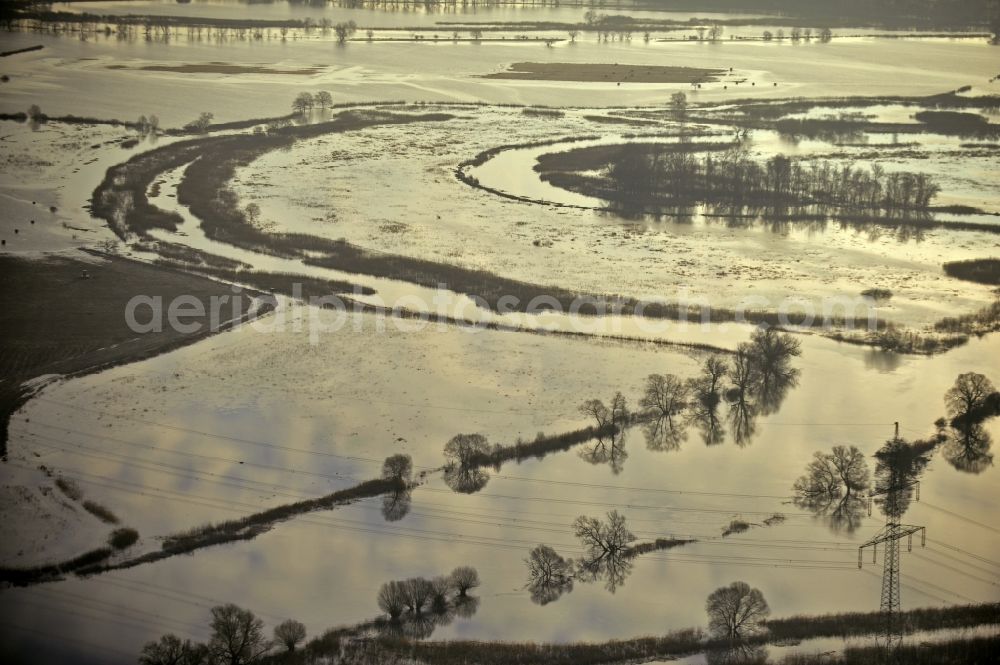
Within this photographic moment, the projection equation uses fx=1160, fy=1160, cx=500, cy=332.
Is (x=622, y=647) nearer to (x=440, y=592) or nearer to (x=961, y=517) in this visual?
(x=440, y=592)

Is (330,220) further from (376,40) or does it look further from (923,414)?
(376,40)

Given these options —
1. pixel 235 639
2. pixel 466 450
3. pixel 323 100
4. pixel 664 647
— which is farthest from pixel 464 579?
pixel 323 100

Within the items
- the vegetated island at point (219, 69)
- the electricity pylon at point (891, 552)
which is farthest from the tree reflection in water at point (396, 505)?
the vegetated island at point (219, 69)

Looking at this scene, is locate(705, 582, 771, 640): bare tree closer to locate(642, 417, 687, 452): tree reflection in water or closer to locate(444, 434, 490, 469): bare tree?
locate(642, 417, 687, 452): tree reflection in water

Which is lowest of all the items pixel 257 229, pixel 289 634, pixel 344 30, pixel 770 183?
pixel 289 634

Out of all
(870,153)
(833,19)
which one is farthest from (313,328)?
(833,19)

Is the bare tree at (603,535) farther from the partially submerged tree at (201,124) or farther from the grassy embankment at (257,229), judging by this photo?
the partially submerged tree at (201,124)

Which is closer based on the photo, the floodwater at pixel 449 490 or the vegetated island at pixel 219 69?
the floodwater at pixel 449 490
